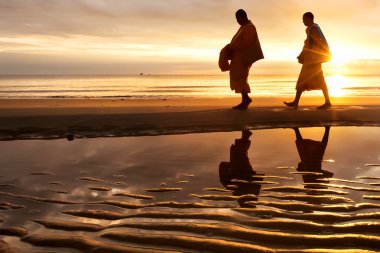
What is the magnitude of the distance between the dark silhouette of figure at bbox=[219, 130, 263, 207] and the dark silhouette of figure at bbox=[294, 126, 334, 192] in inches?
18.2

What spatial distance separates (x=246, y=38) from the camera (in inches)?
365

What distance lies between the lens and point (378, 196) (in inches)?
122

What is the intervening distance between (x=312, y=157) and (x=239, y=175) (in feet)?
4.07

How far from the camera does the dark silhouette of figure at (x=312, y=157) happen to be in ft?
12.4

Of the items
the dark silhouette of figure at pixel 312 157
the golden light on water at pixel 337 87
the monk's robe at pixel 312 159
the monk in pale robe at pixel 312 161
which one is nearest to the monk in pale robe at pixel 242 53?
the dark silhouette of figure at pixel 312 157

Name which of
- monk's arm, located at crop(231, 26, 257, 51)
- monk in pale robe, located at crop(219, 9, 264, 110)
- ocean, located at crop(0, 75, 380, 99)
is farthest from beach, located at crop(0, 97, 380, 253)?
ocean, located at crop(0, 75, 380, 99)

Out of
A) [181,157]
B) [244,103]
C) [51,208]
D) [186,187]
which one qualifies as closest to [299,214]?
[186,187]

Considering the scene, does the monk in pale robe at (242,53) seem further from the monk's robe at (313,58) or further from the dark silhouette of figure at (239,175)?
the dark silhouette of figure at (239,175)

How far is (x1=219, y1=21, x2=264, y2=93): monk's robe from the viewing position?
9.30 meters

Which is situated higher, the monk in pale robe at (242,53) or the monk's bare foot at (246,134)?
the monk in pale robe at (242,53)

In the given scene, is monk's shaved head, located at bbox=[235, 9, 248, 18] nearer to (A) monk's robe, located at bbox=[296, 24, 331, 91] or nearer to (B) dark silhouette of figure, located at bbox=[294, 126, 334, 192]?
(A) monk's robe, located at bbox=[296, 24, 331, 91]

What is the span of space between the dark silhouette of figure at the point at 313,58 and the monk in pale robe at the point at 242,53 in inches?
48.9

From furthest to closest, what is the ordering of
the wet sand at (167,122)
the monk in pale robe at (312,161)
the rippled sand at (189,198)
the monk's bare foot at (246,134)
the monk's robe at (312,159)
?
the wet sand at (167,122) < the monk's bare foot at (246,134) < the monk's robe at (312,159) < the monk in pale robe at (312,161) < the rippled sand at (189,198)

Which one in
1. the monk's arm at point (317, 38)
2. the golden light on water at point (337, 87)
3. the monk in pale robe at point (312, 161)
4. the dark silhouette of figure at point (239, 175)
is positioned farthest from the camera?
the golden light on water at point (337, 87)
